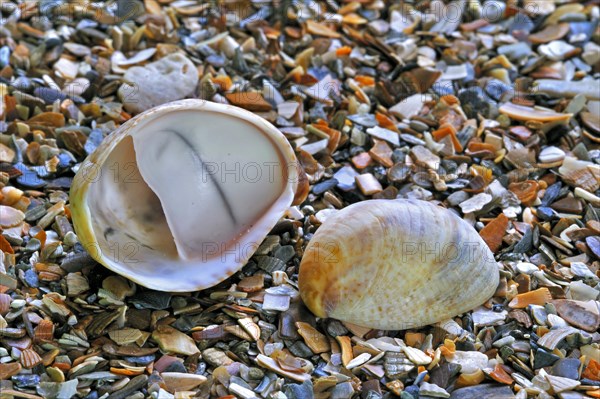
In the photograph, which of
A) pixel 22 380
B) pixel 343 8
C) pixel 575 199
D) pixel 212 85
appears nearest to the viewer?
pixel 22 380

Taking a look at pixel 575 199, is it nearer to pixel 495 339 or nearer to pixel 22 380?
pixel 495 339

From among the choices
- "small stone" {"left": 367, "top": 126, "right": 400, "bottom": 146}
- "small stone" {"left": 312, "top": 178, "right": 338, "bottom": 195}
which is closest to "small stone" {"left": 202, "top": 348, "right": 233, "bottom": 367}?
"small stone" {"left": 312, "top": 178, "right": 338, "bottom": 195}

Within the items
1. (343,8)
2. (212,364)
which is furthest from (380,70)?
(212,364)

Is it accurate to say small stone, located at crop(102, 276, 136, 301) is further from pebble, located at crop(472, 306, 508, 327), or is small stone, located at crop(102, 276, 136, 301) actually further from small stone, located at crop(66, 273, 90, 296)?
pebble, located at crop(472, 306, 508, 327)

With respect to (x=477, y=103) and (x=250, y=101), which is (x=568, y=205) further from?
(x=250, y=101)

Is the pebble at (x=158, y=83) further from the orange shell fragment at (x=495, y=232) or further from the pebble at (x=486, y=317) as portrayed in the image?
the pebble at (x=486, y=317)

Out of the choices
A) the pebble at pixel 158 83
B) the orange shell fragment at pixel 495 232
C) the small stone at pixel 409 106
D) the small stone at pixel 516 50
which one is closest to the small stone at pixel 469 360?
the orange shell fragment at pixel 495 232

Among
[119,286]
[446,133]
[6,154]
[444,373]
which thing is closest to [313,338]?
[444,373]
